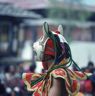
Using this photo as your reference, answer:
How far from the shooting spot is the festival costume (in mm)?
4707

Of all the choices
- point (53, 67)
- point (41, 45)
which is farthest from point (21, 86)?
point (53, 67)

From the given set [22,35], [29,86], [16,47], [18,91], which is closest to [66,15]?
[22,35]

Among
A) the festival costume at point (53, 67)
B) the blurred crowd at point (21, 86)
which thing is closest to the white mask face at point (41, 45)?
the festival costume at point (53, 67)

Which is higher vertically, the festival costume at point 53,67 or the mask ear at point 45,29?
the mask ear at point 45,29

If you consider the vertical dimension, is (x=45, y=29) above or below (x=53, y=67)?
above

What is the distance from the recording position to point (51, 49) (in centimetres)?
481

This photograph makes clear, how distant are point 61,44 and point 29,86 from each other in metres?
0.44

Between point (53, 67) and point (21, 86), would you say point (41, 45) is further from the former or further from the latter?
point (21, 86)

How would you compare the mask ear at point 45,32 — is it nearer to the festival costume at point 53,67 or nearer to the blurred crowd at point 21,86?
the festival costume at point 53,67

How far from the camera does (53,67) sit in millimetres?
4723

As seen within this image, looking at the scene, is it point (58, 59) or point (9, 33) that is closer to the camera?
point (58, 59)

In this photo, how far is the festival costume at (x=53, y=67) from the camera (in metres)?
4.71

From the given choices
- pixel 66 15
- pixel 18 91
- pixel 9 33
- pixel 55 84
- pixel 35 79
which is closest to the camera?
pixel 55 84

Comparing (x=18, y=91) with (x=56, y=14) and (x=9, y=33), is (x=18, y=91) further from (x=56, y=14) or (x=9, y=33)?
(x=56, y=14)
